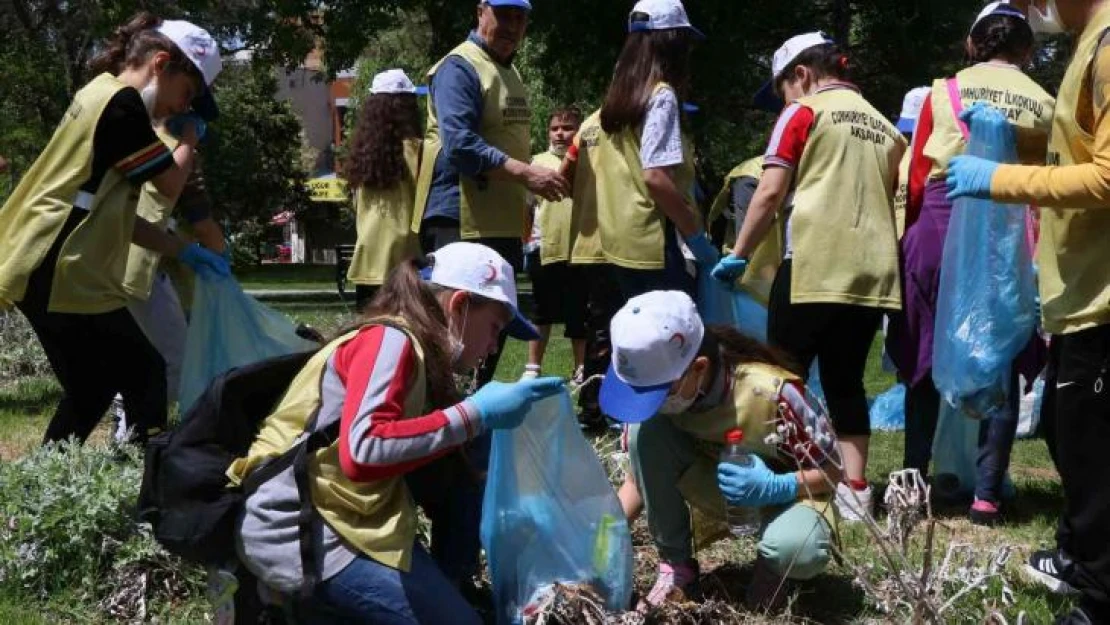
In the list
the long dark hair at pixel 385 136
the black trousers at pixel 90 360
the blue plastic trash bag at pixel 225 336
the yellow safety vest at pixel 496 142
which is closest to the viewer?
the black trousers at pixel 90 360

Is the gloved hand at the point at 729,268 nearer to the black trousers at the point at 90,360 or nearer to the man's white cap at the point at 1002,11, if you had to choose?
the man's white cap at the point at 1002,11

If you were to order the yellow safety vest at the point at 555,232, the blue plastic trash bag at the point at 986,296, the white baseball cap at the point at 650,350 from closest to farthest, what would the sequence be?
the white baseball cap at the point at 650,350
the blue plastic trash bag at the point at 986,296
the yellow safety vest at the point at 555,232

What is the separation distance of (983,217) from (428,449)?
2.12 meters

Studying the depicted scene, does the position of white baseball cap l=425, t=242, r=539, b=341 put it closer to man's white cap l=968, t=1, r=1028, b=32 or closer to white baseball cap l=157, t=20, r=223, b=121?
white baseball cap l=157, t=20, r=223, b=121

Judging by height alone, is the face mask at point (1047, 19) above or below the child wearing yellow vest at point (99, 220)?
above

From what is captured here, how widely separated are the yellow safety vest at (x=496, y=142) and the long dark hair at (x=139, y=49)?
1033mm

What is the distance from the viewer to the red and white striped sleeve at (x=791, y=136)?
4.38m

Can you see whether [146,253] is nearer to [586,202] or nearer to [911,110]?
[586,202]

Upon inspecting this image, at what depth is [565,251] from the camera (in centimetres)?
720

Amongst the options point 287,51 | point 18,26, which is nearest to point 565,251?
point 287,51

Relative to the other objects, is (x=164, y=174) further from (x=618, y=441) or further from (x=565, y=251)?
(x=565, y=251)

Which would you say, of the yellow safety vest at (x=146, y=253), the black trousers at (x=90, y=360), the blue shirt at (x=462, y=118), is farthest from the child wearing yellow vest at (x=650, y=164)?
the black trousers at (x=90, y=360)

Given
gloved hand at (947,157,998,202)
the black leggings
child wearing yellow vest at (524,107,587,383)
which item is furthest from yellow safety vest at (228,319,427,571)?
child wearing yellow vest at (524,107,587,383)

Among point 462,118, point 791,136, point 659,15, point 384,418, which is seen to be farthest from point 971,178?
point 462,118
